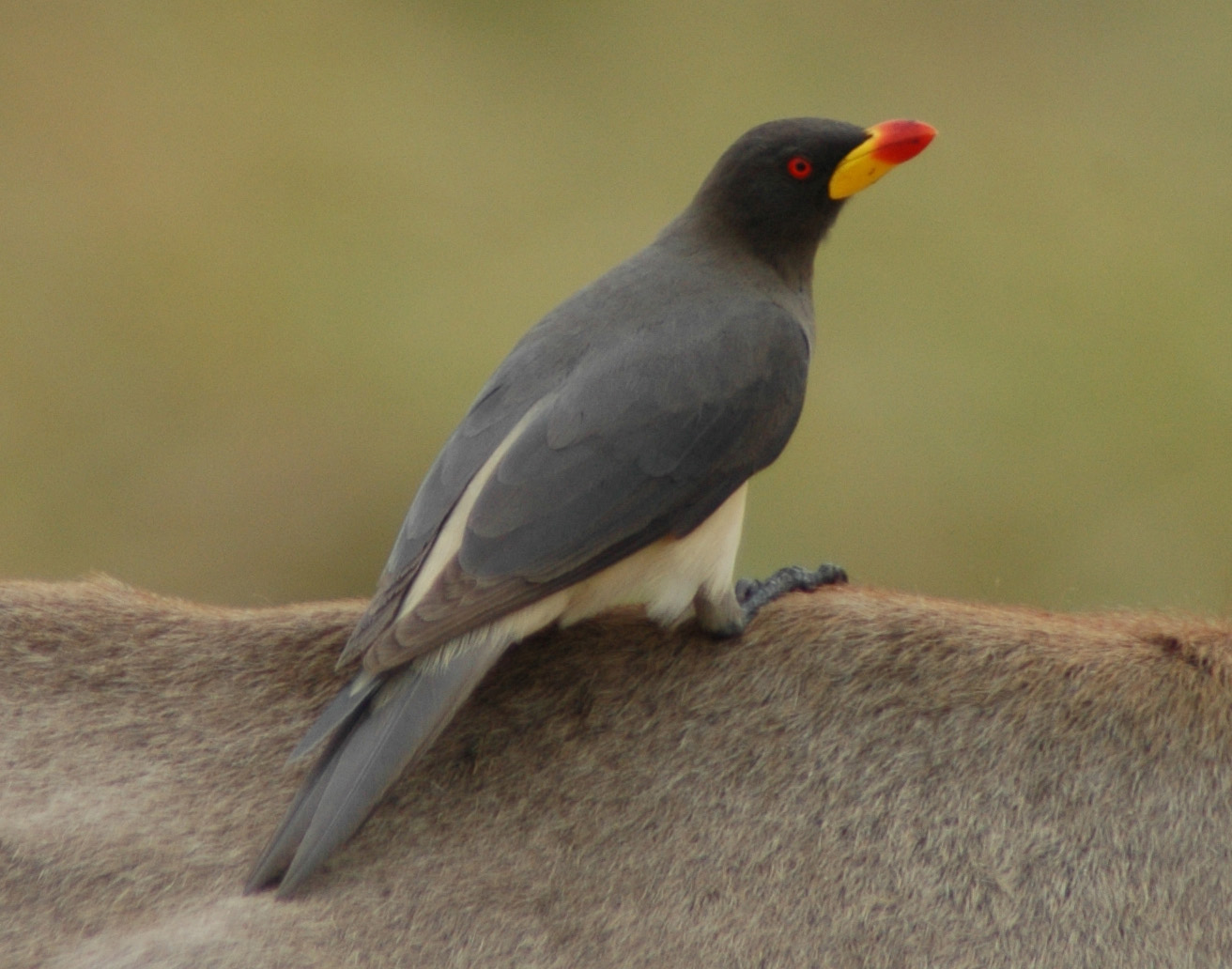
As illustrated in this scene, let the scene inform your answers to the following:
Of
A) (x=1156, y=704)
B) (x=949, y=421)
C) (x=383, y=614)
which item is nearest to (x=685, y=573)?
(x=383, y=614)

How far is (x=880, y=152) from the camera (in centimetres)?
335

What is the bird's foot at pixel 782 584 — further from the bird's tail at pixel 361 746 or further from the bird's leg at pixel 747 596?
the bird's tail at pixel 361 746

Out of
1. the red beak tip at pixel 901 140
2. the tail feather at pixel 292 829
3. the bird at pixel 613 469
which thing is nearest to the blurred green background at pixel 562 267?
the bird at pixel 613 469

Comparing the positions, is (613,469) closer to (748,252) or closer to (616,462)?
(616,462)

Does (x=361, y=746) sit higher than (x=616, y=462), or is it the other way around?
(x=616, y=462)

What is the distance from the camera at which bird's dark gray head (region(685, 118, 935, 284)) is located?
3.42 meters

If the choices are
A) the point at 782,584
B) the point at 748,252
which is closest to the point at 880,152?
the point at 748,252

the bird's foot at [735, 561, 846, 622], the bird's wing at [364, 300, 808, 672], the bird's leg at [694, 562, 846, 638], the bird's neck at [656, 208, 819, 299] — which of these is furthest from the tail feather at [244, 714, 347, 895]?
the bird's neck at [656, 208, 819, 299]

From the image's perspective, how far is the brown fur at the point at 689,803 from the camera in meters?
2.66

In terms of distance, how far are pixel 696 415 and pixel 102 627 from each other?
1.39 m

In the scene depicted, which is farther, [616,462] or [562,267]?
[562,267]

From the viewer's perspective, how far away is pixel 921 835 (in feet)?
9.09

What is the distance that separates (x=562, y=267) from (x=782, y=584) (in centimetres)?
491

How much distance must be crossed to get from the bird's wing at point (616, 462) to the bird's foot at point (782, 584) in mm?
267
